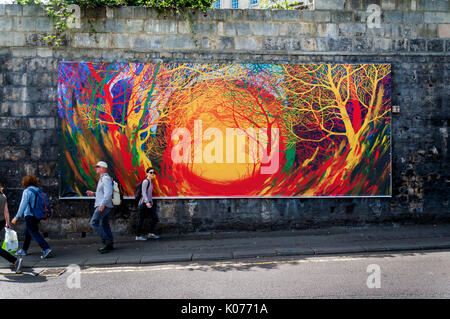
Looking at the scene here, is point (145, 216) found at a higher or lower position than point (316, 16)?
lower

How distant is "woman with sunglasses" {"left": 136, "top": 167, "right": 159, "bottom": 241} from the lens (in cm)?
927

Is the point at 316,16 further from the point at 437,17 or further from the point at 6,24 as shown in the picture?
the point at 6,24

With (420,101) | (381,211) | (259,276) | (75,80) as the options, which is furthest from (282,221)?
(75,80)

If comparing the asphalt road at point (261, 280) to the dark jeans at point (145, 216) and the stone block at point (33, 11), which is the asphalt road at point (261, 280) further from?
the stone block at point (33, 11)

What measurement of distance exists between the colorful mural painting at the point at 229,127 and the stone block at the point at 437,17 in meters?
1.74

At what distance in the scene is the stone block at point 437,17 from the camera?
410 inches

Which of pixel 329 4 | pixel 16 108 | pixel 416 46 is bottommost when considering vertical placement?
pixel 16 108

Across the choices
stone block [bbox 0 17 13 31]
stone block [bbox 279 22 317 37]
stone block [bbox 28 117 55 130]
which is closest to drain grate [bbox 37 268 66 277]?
stone block [bbox 28 117 55 130]

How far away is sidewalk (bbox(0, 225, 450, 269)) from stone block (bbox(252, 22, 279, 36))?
4.90m

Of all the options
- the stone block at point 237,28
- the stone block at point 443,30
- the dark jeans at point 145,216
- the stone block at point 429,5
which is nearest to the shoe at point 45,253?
the dark jeans at point 145,216

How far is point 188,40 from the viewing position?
9.99m

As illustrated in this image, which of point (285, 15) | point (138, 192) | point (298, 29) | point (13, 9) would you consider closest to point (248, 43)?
point (285, 15)

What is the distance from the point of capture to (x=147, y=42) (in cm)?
992

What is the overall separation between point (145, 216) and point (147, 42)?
4196 millimetres
